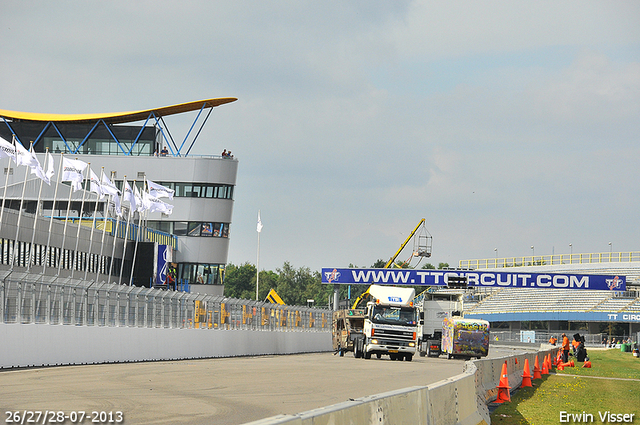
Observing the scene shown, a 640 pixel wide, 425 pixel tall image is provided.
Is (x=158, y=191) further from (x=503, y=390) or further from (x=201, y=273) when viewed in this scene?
(x=503, y=390)

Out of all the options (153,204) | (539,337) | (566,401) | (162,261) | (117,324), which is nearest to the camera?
(566,401)

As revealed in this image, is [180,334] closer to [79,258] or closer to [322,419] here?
[322,419]

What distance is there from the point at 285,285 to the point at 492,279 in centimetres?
12858

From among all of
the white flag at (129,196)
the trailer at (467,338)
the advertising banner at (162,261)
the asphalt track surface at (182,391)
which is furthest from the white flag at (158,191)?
the asphalt track surface at (182,391)

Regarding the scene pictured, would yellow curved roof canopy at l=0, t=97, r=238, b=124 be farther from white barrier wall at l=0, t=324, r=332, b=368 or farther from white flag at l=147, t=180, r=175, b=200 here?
white barrier wall at l=0, t=324, r=332, b=368

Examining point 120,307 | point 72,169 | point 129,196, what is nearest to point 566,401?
point 120,307

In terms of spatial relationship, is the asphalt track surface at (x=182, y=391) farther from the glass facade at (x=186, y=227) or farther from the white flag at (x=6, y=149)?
the glass facade at (x=186, y=227)

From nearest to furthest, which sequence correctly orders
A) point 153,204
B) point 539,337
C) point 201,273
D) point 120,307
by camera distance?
point 120,307, point 153,204, point 201,273, point 539,337

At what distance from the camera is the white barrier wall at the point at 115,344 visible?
21844 millimetres

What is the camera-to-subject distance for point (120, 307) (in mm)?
27875

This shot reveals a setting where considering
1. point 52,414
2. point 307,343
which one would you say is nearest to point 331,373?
point 52,414

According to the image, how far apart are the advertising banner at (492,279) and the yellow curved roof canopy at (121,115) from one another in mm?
24278

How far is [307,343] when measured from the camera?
49.2 meters

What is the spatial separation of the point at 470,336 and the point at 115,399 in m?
32.1
